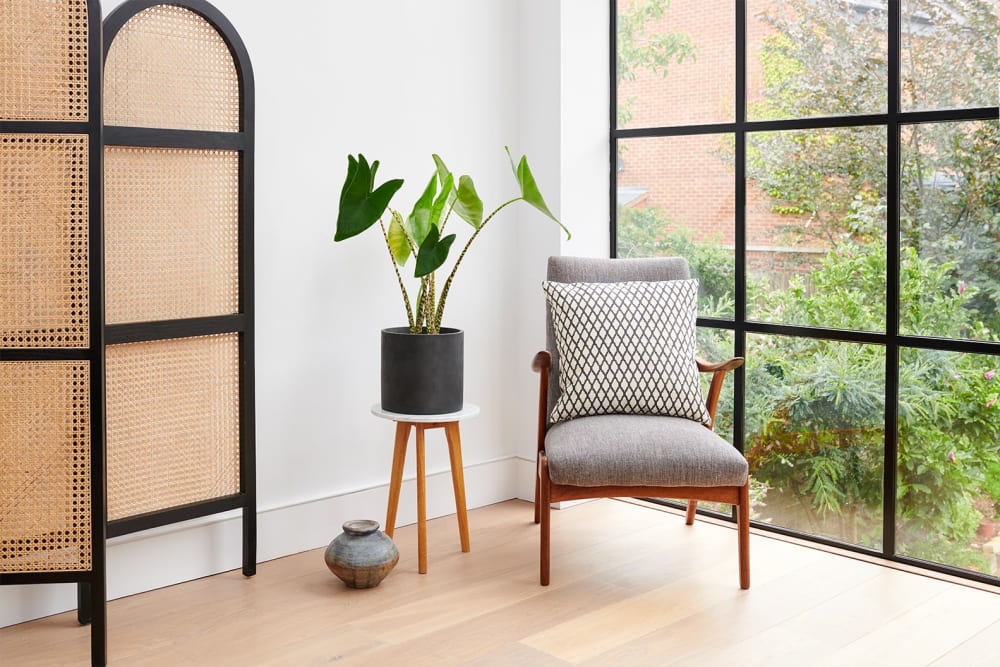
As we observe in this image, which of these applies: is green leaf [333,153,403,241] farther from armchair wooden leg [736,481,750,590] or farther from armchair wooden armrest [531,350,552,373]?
armchair wooden leg [736,481,750,590]

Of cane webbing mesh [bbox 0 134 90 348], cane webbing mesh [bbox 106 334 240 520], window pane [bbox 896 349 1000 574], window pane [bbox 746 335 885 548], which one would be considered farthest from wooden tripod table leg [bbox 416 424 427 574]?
window pane [bbox 896 349 1000 574]

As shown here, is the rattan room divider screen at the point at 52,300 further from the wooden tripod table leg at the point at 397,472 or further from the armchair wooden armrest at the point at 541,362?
the armchair wooden armrest at the point at 541,362

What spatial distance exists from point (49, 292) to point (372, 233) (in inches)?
49.8

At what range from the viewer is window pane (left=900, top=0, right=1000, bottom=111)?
3012 mm

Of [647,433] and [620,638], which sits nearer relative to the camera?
[620,638]

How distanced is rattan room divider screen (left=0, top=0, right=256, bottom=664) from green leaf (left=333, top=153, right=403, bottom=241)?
278mm

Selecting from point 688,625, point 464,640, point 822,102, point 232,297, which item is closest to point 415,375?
point 232,297

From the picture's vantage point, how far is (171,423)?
292cm

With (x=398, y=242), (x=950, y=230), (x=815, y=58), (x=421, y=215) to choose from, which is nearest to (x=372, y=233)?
(x=398, y=242)

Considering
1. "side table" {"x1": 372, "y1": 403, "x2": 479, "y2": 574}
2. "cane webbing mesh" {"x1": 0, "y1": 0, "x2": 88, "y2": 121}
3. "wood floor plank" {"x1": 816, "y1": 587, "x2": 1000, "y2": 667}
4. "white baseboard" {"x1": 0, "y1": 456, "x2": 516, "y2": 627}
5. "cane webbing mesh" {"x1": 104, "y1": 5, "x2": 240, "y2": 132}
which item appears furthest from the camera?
"side table" {"x1": 372, "y1": 403, "x2": 479, "y2": 574}

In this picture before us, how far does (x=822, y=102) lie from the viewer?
11.1 ft

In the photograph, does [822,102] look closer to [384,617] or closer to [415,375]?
[415,375]

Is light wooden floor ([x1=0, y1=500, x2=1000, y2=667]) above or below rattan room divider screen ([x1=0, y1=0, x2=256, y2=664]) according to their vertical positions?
below

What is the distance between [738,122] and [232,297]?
1857 mm
